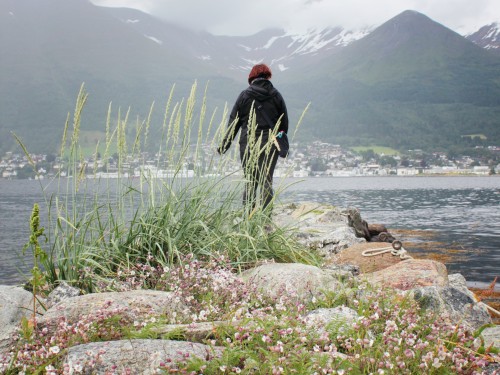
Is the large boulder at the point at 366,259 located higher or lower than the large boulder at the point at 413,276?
lower

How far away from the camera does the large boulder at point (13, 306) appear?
4.05 m

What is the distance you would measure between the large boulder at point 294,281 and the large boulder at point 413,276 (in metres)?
0.63

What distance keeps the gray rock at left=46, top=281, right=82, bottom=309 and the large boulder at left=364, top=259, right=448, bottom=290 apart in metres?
2.75

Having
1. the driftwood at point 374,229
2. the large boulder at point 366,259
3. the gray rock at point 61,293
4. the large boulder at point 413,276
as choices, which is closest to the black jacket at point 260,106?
the large boulder at point 366,259

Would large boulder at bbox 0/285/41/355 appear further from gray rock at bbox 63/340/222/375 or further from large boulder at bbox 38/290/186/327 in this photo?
gray rock at bbox 63/340/222/375

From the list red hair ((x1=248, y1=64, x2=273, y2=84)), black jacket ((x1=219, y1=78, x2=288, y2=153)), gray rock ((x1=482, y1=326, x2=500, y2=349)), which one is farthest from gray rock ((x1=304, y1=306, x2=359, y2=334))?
red hair ((x1=248, y1=64, x2=273, y2=84))

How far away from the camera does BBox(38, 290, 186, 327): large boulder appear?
11.6 feet

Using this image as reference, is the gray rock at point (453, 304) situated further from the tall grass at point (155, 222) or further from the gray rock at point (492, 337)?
the tall grass at point (155, 222)

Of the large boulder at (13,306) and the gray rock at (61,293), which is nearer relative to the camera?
the large boulder at (13,306)

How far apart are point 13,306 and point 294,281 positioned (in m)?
2.34

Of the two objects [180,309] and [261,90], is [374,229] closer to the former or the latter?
[261,90]

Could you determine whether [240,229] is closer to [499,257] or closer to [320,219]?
[320,219]

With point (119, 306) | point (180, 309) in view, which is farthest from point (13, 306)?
point (180, 309)

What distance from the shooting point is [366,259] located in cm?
724
